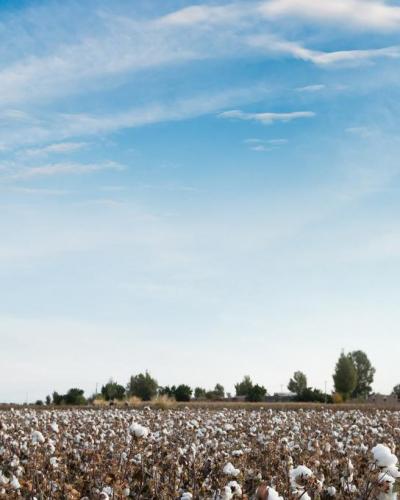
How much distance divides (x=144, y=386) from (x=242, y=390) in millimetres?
Result: 24166

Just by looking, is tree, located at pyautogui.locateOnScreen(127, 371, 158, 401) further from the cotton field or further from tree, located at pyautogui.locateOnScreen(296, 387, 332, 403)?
the cotton field

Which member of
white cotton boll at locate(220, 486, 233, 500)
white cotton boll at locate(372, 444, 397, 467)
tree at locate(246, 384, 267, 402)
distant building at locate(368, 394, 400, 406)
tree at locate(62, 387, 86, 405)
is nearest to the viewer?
white cotton boll at locate(372, 444, 397, 467)

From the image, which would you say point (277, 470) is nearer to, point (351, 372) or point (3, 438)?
point (3, 438)

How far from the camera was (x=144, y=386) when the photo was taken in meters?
65.2

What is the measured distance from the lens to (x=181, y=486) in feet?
27.8

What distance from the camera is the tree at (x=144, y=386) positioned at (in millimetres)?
64688

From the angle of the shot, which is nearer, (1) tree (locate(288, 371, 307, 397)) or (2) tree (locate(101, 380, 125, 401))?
(2) tree (locate(101, 380, 125, 401))

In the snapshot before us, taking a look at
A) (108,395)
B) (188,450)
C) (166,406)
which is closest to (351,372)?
(108,395)

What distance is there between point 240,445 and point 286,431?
2.81 meters

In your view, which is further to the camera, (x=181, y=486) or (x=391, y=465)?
(x=181, y=486)

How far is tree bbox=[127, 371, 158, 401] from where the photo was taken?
64.7 m

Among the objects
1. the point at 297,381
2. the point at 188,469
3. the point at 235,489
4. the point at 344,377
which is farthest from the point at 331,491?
the point at 297,381

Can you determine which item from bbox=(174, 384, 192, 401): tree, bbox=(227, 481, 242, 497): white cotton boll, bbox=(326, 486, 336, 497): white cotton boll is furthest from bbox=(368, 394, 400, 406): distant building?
bbox=(227, 481, 242, 497): white cotton boll

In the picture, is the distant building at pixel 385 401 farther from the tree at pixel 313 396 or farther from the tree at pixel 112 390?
the tree at pixel 112 390
